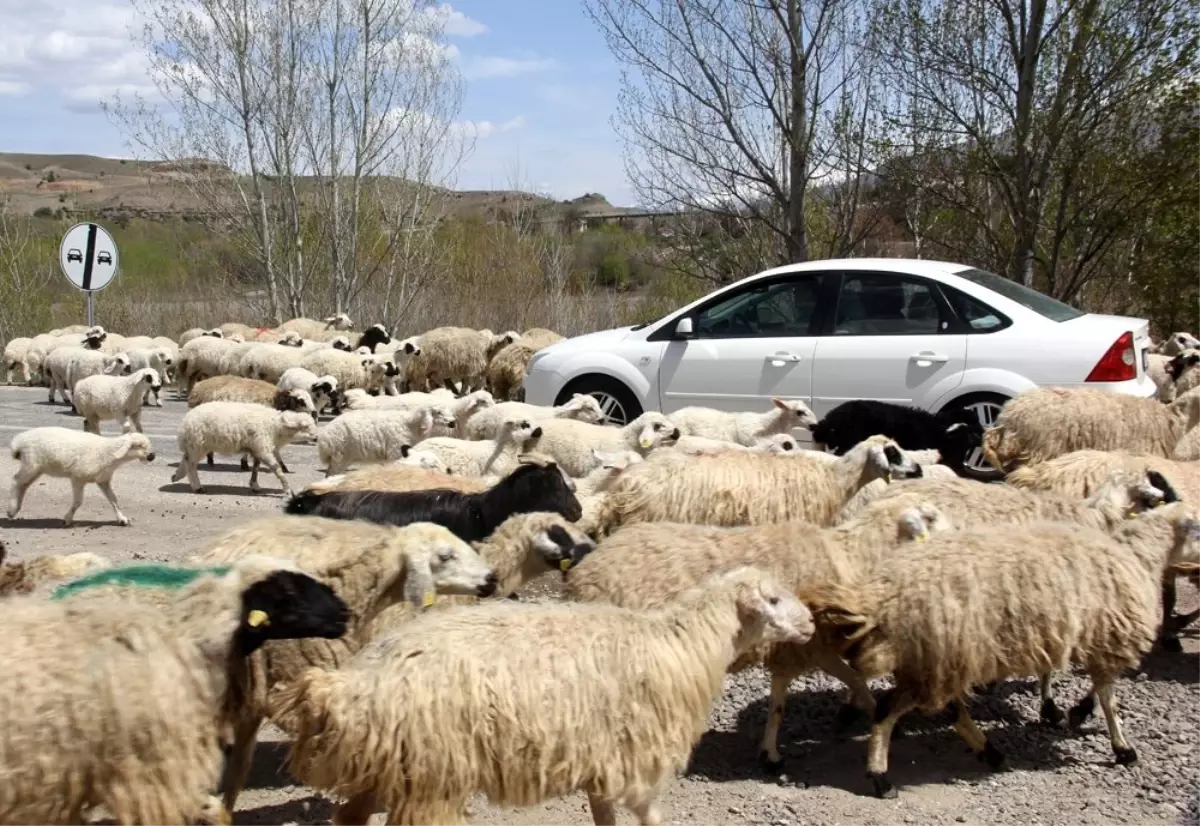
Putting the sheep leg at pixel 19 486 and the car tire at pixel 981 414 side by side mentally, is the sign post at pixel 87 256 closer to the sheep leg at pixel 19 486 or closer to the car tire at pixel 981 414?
the sheep leg at pixel 19 486

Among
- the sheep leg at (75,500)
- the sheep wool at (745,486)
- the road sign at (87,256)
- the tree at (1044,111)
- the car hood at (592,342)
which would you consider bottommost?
the sheep leg at (75,500)

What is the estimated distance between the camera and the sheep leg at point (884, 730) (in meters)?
5.28

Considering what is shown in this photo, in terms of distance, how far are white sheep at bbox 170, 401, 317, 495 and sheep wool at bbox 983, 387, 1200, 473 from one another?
22.0ft

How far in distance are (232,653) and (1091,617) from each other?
4012mm

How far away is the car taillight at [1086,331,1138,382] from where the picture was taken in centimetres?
937

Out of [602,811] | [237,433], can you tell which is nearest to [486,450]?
[237,433]

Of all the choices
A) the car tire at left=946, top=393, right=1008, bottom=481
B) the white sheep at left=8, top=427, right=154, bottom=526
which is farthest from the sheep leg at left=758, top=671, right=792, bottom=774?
the white sheep at left=8, top=427, right=154, bottom=526

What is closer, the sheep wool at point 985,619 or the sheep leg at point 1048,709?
the sheep wool at point 985,619

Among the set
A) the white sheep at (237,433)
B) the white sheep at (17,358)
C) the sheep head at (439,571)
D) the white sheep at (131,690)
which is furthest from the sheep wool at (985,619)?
the white sheep at (17,358)

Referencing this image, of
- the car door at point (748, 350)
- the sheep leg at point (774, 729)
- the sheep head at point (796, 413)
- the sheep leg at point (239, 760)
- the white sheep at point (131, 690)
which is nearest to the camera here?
the white sheep at point (131, 690)

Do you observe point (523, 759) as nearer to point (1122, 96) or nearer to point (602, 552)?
point (602, 552)

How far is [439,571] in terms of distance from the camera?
5.46m

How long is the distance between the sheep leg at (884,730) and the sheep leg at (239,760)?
282 cm

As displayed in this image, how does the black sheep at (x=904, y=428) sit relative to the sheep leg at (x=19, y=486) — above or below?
above
